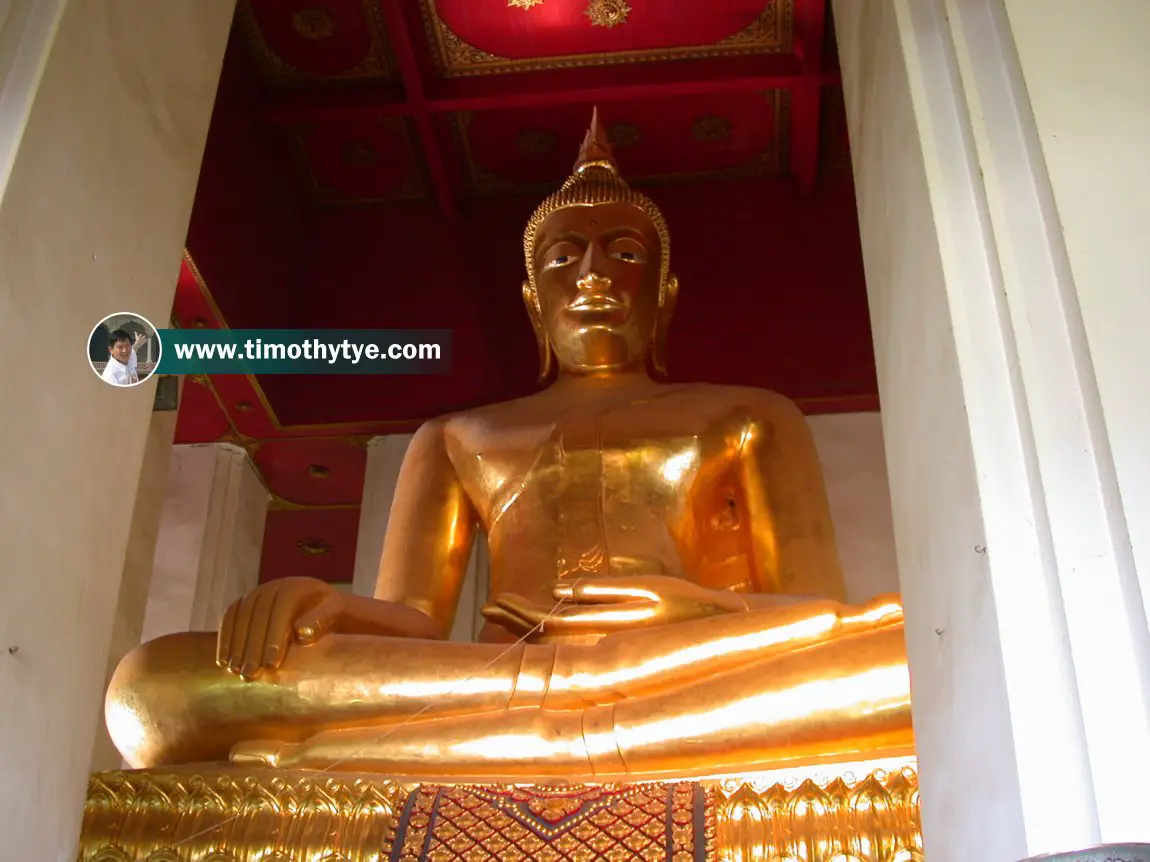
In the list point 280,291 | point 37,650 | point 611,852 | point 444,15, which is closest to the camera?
point 37,650

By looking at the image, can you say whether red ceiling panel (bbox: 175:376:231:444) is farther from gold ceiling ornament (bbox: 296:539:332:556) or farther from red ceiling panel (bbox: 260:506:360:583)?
gold ceiling ornament (bbox: 296:539:332:556)

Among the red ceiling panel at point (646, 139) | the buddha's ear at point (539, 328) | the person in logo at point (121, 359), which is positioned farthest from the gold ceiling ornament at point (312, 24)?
the person in logo at point (121, 359)

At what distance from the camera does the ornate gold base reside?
1837 millimetres

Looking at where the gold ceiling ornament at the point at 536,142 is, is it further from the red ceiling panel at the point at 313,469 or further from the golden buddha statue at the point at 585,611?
the red ceiling panel at the point at 313,469

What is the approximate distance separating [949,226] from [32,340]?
108 centimetres

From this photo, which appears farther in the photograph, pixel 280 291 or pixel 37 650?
pixel 280 291

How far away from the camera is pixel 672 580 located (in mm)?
2760

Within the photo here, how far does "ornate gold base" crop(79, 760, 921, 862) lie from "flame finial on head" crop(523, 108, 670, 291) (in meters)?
1.98

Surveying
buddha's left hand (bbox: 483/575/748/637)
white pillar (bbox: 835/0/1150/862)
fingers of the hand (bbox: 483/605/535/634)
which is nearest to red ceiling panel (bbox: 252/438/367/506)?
fingers of the hand (bbox: 483/605/535/634)

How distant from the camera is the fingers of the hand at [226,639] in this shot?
7.88 ft

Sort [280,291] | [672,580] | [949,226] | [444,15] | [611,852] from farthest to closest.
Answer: [280,291], [444,15], [672,580], [611,852], [949,226]

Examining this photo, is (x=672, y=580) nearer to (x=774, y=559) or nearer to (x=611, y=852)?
(x=774, y=559)

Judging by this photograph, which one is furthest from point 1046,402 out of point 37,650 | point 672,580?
point 672,580

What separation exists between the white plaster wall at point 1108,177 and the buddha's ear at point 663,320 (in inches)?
88.8
